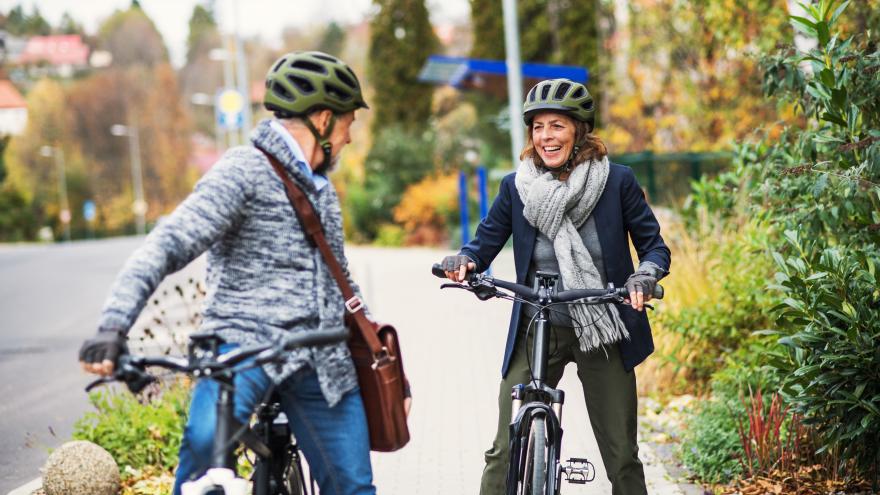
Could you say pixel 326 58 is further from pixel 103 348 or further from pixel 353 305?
pixel 103 348

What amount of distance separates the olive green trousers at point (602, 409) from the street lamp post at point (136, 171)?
67243mm

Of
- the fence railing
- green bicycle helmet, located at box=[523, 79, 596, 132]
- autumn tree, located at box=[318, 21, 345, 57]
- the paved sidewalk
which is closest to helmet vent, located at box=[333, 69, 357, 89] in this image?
green bicycle helmet, located at box=[523, 79, 596, 132]

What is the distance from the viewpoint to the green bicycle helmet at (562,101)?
3.89 m

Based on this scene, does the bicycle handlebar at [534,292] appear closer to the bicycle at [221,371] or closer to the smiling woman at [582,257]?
the smiling woman at [582,257]

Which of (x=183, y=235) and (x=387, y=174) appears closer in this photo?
(x=183, y=235)

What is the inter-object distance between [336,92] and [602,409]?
1.66 metres

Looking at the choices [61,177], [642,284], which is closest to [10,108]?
[61,177]

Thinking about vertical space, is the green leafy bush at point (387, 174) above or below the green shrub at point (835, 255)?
above

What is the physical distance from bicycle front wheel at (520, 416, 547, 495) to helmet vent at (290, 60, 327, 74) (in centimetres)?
141

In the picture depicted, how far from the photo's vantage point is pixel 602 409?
3.95 meters

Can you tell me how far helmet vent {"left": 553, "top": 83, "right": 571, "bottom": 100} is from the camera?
3.92 metres

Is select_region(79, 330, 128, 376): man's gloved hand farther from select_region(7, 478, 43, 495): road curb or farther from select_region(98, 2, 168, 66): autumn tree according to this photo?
select_region(98, 2, 168, 66): autumn tree

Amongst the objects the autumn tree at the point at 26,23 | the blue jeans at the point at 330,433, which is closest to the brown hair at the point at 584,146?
the blue jeans at the point at 330,433

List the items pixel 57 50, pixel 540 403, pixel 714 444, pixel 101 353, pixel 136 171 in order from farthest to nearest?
pixel 57 50
pixel 136 171
pixel 714 444
pixel 540 403
pixel 101 353
